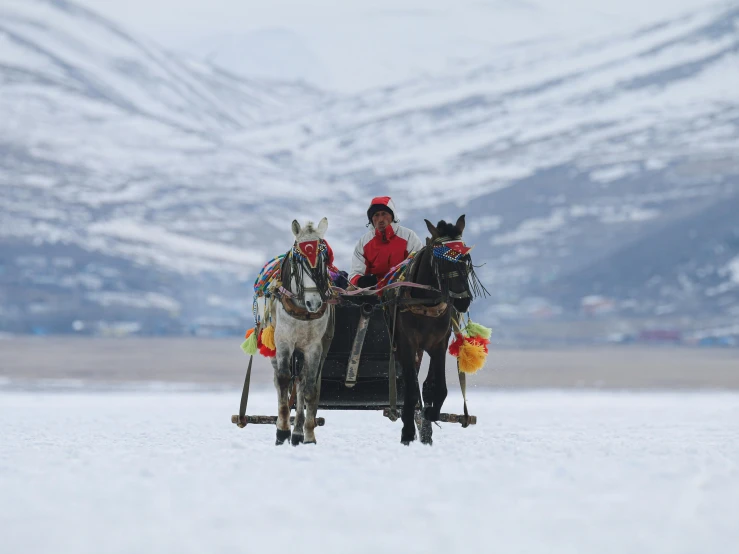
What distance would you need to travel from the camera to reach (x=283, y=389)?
12.1 metres

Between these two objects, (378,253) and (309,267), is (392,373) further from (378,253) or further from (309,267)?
(309,267)

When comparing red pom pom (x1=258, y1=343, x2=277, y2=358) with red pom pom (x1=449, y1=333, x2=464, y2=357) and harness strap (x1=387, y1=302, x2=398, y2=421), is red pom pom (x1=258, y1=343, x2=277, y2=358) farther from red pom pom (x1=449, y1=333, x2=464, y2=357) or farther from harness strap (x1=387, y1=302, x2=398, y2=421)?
red pom pom (x1=449, y1=333, x2=464, y2=357)

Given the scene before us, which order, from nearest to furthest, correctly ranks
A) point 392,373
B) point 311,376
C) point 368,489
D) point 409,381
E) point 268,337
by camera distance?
1. point 368,489
2. point 311,376
3. point 268,337
4. point 409,381
5. point 392,373

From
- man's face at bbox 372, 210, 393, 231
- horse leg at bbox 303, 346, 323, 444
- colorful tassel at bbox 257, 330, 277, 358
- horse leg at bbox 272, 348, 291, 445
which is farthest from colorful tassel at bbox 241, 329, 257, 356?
man's face at bbox 372, 210, 393, 231

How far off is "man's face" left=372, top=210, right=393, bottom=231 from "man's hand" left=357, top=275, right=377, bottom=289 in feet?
1.67

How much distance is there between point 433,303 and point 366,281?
3.25ft

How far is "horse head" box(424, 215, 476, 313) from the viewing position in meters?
11.8

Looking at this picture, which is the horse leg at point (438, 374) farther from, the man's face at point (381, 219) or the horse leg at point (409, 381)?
the man's face at point (381, 219)

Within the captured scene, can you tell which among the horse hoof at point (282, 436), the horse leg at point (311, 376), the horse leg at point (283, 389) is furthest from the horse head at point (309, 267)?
the horse hoof at point (282, 436)

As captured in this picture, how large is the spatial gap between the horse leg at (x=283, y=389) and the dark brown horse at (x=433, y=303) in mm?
1136

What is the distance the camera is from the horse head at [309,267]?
37.7ft

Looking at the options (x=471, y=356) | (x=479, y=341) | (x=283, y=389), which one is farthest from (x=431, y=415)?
(x=283, y=389)

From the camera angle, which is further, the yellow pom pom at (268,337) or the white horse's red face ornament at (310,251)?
the yellow pom pom at (268,337)

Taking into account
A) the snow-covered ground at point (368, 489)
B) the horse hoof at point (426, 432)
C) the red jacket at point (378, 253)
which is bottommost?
the snow-covered ground at point (368, 489)
